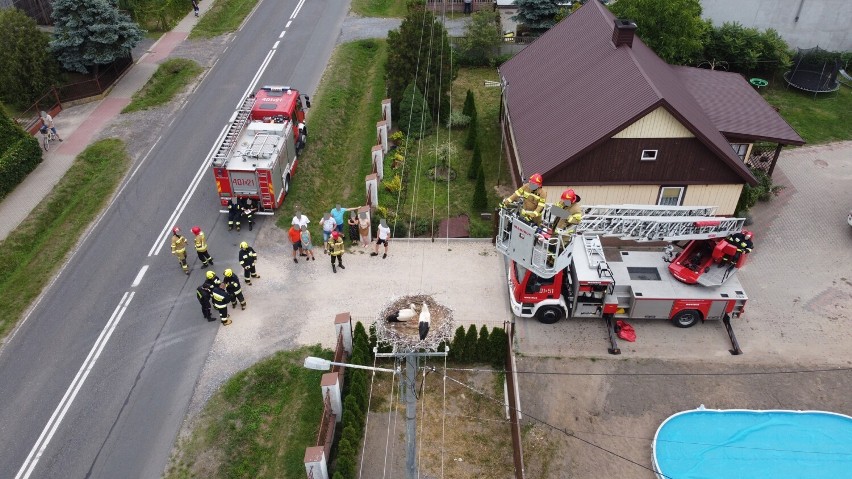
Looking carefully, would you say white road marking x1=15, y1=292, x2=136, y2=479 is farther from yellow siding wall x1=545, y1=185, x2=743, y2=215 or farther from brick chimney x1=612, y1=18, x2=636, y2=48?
brick chimney x1=612, y1=18, x2=636, y2=48

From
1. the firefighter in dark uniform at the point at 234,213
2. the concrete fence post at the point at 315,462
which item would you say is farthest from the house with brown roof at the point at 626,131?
the concrete fence post at the point at 315,462

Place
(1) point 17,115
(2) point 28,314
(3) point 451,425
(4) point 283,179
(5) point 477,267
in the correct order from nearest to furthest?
(3) point 451,425 < (2) point 28,314 < (5) point 477,267 < (4) point 283,179 < (1) point 17,115

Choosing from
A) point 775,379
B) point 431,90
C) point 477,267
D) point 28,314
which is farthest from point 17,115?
point 775,379

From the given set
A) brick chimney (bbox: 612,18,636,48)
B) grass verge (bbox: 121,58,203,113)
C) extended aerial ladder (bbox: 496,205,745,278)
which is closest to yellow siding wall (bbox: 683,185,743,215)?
extended aerial ladder (bbox: 496,205,745,278)

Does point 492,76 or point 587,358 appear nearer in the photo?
point 587,358

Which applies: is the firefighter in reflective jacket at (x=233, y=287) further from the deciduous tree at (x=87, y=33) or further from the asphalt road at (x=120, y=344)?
the deciduous tree at (x=87, y=33)

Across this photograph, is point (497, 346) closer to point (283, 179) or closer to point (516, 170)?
point (516, 170)

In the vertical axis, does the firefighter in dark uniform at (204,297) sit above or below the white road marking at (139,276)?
above
